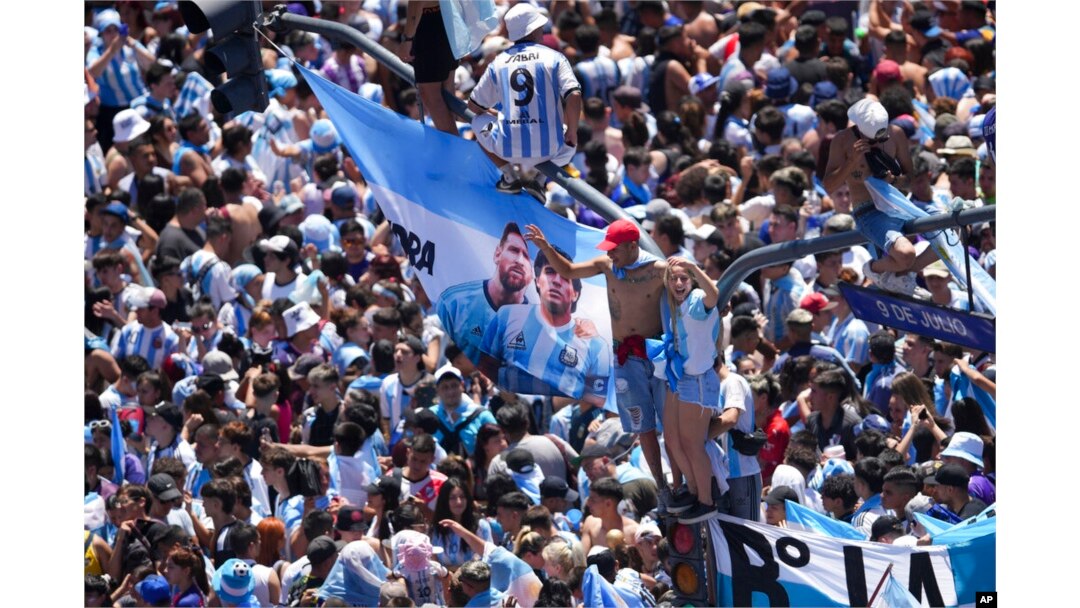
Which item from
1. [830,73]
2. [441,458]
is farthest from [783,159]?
[441,458]

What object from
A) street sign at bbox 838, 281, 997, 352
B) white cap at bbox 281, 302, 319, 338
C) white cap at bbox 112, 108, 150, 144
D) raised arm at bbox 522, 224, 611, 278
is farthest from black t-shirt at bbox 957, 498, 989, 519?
white cap at bbox 112, 108, 150, 144

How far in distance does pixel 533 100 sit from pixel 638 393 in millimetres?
1864

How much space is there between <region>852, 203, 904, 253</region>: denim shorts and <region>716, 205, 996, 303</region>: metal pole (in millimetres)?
228

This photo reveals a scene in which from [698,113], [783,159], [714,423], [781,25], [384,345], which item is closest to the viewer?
[714,423]

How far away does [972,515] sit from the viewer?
12.9 m

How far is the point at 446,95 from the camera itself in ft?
42.2

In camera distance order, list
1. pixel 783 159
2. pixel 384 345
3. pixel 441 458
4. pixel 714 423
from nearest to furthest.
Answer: pixel 714 423
pixel 441 458
pixel 384 345
pixel 783 159

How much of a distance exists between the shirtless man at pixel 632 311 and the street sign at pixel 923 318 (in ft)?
3.73

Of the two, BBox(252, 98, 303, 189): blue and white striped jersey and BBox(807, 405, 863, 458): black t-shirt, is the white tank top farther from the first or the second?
BBox(252, 98, 303, 189): blue and white striped jersey

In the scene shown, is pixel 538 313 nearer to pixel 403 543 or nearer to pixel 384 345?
pixel 403 543

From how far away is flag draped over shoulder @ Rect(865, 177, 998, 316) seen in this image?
12164 mm

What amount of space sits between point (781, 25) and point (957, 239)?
9.05 m

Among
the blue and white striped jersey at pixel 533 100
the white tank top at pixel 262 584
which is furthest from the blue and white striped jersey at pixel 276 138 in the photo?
the blue and white striped jersey at pixel 533 100

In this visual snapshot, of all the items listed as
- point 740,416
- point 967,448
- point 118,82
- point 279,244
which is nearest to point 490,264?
point 740,416
